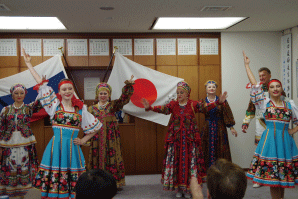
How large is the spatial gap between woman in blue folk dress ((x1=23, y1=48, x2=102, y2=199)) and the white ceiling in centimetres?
105

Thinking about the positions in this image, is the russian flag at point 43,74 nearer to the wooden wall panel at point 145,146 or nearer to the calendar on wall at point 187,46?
the wooden wall panel at point 145,146

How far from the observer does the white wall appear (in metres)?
4.86

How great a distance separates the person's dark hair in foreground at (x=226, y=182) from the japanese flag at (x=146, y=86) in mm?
3347

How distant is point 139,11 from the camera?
139 inches

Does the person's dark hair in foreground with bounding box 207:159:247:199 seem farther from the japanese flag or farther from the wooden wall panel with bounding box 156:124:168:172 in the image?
the wooden wall panel with bounding box 156:124:168:172

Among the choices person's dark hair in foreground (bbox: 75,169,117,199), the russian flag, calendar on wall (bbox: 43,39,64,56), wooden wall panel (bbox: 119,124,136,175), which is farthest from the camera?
wooden wall panel (bbox: 119,124,136,175)

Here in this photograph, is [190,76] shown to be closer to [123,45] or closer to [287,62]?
[123,45]

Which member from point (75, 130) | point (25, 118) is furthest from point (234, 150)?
point (25, 118)

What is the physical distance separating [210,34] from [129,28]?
1.43 metres

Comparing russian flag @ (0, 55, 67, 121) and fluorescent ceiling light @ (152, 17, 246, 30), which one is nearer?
fluorescent ceiling light @ (152, 17, 246, 30)

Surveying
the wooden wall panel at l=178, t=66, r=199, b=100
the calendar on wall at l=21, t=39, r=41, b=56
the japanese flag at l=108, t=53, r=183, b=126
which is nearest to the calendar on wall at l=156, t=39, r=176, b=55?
the wooden wall panel at l=178, t=66, r=199, b=100

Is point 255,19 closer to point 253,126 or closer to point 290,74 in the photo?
point 290,74

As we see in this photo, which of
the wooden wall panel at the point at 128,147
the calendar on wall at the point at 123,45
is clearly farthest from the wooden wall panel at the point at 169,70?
the wooden wall panel at the point at 128,147

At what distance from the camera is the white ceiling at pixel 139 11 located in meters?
3.21
